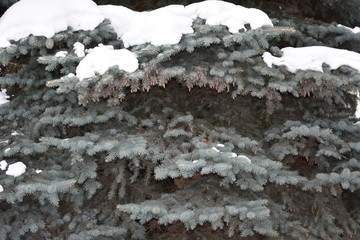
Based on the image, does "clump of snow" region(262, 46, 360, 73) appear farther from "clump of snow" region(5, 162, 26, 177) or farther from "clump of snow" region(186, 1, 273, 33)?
"clump of snow" region(5, 162, 26, 177)

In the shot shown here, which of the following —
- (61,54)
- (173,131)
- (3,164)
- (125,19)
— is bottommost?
(3,164)

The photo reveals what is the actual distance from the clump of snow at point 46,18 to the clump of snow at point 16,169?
1.08m

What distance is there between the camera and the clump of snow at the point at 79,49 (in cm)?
332

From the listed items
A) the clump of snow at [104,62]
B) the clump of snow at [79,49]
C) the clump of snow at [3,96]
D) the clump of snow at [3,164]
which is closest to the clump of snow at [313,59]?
the clump of snow at [104,62]

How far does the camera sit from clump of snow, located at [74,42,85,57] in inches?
131

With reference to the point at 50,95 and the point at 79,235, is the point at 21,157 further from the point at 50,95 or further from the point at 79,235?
the point at 79,235

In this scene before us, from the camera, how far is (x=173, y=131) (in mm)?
Answer: 3158

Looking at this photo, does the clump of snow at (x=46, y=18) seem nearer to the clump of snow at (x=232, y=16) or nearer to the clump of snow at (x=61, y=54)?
the clump of snow at (x=61, y=54)

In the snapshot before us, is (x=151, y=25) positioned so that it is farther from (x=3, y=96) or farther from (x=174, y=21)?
(x=3, y=96)

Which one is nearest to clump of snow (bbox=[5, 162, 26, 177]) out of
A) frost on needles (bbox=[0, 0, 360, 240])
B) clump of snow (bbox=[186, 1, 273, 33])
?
frost on needles (bbox=[0, 0, 360, 240])

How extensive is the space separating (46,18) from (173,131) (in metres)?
1.62

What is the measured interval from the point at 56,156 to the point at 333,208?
103 inches

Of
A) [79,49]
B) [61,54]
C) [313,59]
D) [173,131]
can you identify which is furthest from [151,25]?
[313,59]

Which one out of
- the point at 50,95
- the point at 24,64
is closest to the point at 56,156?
the point at 50,95
